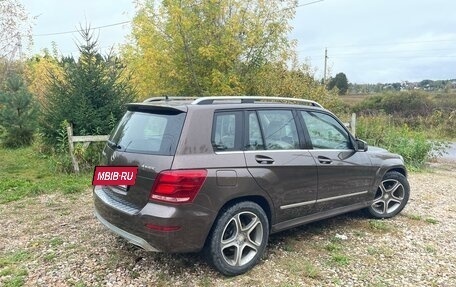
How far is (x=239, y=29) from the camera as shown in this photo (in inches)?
422

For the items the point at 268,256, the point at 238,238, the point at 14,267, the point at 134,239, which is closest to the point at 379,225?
the point at 268,256

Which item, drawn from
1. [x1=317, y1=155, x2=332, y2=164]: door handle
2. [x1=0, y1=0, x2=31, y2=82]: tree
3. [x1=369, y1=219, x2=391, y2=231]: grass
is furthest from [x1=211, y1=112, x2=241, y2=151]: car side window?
[x1=0, y1=0, x2=31, y2=82]: tree

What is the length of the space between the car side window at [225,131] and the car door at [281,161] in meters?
0.13

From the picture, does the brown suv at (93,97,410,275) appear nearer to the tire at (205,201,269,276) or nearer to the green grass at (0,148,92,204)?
the tire at (205,201,269,276)

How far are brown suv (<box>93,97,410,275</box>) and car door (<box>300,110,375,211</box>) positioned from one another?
0.05ft

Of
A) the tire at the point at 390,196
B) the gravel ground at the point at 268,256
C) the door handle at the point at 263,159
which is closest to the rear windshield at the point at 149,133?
the door handle at the point at 263,159

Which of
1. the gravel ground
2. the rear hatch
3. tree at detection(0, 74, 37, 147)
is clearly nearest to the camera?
the rear hatch

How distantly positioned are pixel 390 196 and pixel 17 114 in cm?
1144

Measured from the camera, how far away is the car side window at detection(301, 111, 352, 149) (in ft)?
13.7

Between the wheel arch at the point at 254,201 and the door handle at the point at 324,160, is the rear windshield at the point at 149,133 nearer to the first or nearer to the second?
the wheel arch at the point at 254,201
